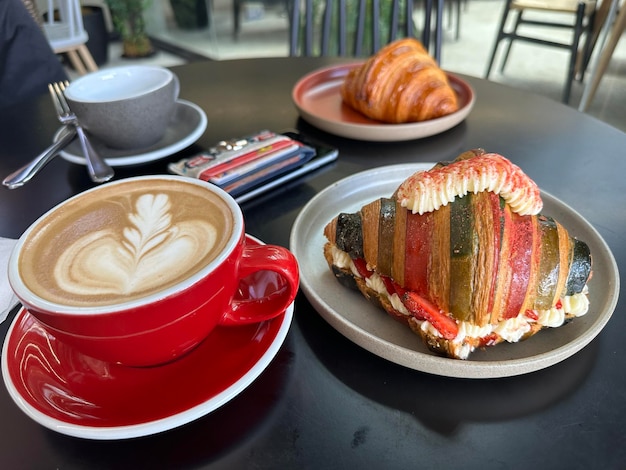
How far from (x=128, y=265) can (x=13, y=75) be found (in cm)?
132

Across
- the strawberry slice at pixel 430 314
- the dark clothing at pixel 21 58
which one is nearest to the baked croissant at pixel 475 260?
the strawberry slice at pixel 430 314

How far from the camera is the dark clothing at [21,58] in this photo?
145cm

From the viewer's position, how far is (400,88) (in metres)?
0.98

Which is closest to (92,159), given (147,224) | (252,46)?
(147,224)

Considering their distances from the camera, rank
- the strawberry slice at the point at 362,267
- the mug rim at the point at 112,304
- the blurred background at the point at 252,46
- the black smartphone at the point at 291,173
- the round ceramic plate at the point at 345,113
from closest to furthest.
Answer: the mug rim at the point at 112,304, the strawberry slice at the point at 362,267, the black smartphone at the point at 291,173, the round ceramic plate at the point at 345,113, the blurred background at the point at 252,46

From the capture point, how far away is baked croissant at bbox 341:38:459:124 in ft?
3.21

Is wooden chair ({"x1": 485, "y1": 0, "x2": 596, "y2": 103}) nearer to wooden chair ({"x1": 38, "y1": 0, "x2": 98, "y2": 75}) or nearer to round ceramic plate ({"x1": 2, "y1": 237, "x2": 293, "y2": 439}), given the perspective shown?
wooden chair ({"x1": 38, "y1": 0, "x2": 98, "y2": 75})

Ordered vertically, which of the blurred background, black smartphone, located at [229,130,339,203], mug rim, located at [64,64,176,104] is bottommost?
the blurred background

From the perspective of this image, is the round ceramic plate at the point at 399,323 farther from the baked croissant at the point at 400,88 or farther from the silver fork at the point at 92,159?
the silver fork at the point at 92,159

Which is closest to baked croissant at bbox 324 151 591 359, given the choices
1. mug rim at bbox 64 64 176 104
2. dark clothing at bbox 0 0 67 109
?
mug rim at bbox 64 64 176 104

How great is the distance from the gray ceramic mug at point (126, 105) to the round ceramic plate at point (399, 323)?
0.37 m

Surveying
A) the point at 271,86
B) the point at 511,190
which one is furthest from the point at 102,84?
the point at 511,190

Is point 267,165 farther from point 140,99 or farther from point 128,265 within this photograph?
point 128,265

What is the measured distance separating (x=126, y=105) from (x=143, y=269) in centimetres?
47
